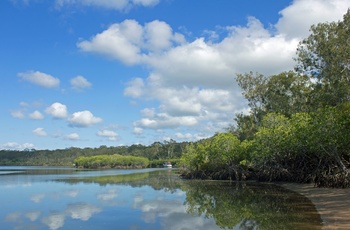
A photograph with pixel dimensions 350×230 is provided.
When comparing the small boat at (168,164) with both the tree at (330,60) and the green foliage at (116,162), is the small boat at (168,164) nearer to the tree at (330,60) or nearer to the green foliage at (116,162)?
the green foliage at (116,162)

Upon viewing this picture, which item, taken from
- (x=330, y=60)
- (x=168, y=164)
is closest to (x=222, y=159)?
(x=330, y=60)

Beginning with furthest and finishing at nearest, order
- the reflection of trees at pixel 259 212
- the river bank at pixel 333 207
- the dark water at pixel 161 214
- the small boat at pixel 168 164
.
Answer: the small boat at pixel 168 164, the dark water at pixel 161 214, the reflection of trees at pixel 259 212, the river bank at pixel 333 207

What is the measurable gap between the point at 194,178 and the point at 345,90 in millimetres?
27090

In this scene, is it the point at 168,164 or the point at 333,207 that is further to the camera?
the point at 168,164

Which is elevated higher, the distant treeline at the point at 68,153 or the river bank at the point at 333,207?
the distant treeline at the point at 68,153

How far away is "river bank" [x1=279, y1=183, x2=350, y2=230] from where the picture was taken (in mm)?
12323

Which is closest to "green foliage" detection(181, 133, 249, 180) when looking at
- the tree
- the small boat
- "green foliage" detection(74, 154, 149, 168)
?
the tree

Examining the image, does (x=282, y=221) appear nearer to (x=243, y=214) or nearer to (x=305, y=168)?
(x=243, y=214)

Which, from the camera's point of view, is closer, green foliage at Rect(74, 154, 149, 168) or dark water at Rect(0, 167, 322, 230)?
dark water at Rect(0, 167, 322, 230)

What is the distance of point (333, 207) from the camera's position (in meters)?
16.1

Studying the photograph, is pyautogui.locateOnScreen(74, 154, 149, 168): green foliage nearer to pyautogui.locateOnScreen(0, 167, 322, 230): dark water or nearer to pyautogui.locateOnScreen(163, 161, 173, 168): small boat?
pyautogui.locateOnScreen(163, 161, 173, 168): small boat

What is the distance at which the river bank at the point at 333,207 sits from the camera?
1232 centimetres

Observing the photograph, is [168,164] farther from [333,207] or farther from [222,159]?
[333,207]

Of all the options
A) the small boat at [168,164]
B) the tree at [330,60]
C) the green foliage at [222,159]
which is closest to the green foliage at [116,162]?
the small boat at [168,164]
